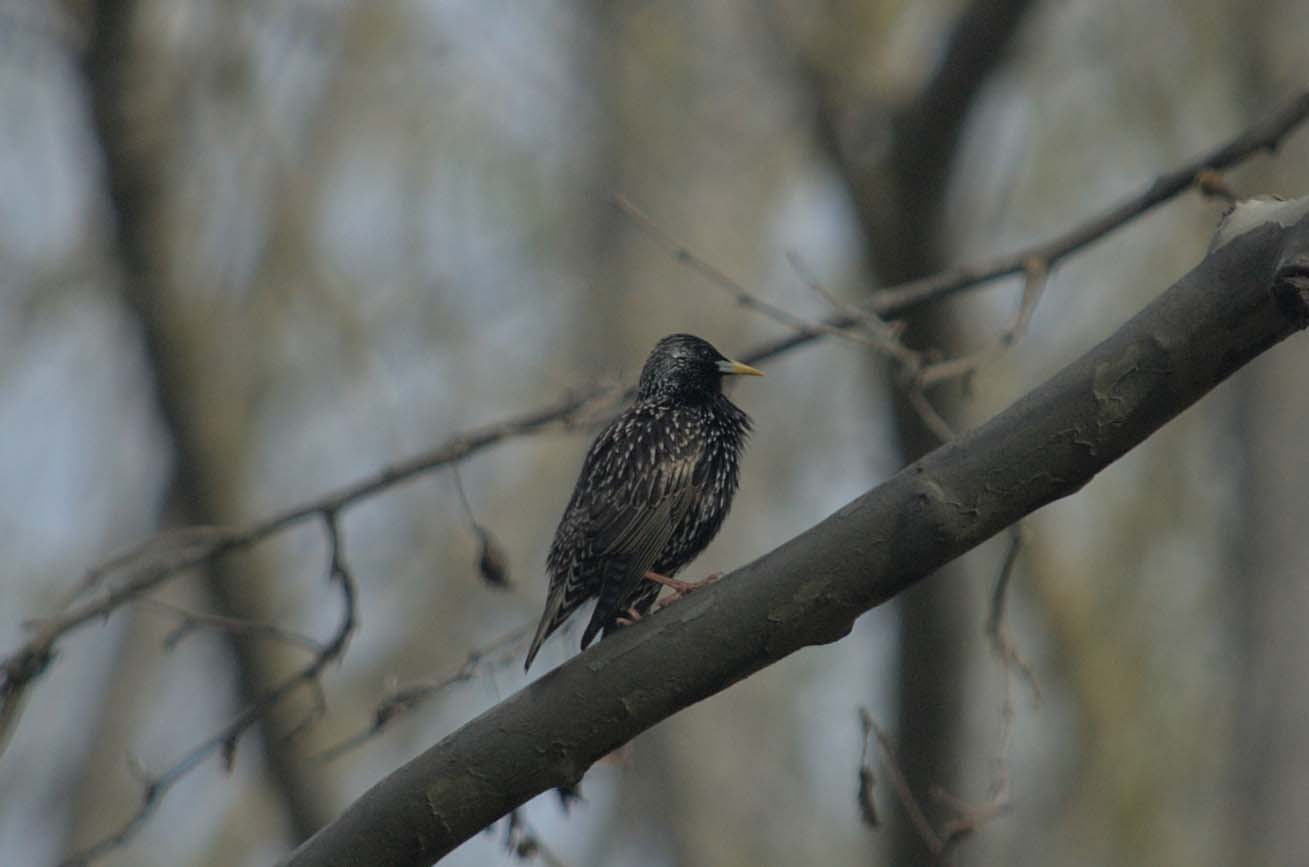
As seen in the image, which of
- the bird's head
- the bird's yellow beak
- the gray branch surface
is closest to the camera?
the gray branch surface

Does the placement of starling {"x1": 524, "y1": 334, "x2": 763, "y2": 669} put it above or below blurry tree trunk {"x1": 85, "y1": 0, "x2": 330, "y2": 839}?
below

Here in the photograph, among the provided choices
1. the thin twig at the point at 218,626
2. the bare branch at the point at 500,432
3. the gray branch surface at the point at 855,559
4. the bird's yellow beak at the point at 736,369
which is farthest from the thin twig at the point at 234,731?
the bird's yellow beak at the point at 736,369

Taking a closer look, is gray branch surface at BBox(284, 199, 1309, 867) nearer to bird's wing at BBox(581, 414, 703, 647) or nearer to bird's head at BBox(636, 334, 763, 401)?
bird's wing at BBox(581, 414, 703, 647)

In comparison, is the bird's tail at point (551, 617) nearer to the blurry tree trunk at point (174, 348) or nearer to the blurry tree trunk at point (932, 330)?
the blurry tree trunk at point (932, 330)

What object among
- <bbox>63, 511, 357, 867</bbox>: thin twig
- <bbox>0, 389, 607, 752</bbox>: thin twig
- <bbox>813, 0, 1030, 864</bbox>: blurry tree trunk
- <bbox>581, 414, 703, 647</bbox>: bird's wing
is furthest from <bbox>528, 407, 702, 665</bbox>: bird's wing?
<bbox>813, 0, 1030, 864</bbox>: blurry tree trunk

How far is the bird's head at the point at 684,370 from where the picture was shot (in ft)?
17.4

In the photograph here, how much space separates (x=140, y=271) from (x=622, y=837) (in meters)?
6.06

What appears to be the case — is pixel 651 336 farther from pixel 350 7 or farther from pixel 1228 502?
pixel 1228 502

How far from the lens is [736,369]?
206 inches

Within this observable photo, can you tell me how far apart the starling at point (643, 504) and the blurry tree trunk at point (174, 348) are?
2444mm

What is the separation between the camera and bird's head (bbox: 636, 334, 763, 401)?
5.31m

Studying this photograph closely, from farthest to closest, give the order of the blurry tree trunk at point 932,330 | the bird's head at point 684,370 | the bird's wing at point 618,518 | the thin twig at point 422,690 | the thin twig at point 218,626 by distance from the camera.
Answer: the blurry tree trunk at point 932,330 → the bird's head at point 684,370 → the thin twig at point 218,626 → the bird's wing at point 618,518 → the thin twig at point 422,690

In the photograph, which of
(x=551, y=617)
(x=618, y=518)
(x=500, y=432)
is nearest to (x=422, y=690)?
(x=551, y=617)

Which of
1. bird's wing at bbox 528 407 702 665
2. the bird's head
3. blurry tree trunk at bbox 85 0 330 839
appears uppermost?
blurry tree trunk at bbox 85 0 330 839
